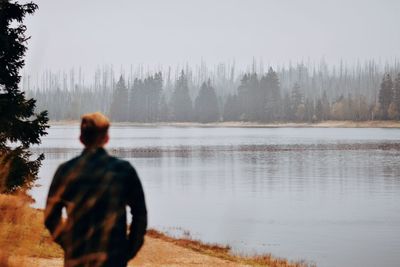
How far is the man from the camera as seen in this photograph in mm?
4203

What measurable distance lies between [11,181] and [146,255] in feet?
10.7

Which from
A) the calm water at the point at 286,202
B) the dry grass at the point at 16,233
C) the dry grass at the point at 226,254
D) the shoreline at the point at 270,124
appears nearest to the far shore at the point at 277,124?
the shoreline at the point at 270,124

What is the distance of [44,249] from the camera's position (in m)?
12.2

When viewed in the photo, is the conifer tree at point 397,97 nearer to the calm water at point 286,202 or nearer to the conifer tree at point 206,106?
the conifer tree at point 206,106

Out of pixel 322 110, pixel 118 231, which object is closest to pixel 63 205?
pixel 118 231

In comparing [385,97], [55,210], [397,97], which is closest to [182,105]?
[385,97]

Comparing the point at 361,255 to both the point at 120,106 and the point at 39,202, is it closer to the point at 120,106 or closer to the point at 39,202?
the point at 39,202

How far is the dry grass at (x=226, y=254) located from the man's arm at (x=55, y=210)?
379 inches

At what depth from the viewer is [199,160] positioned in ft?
167

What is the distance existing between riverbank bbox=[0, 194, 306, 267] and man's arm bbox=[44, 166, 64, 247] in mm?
672

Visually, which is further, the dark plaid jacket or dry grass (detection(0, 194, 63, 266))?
dry grass (detection(0, 194, 63, 266))

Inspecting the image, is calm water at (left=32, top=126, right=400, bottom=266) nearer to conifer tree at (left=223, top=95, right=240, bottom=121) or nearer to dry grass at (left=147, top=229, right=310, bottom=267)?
dry grass at (left=147, top=229, right=310, bottom=267)

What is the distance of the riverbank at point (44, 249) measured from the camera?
5387 mm

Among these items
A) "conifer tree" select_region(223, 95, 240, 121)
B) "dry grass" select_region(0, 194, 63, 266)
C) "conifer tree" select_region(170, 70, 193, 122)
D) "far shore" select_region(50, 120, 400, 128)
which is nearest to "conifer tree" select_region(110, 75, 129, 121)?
"far shore" select_region(50, 120, 400, 128)
